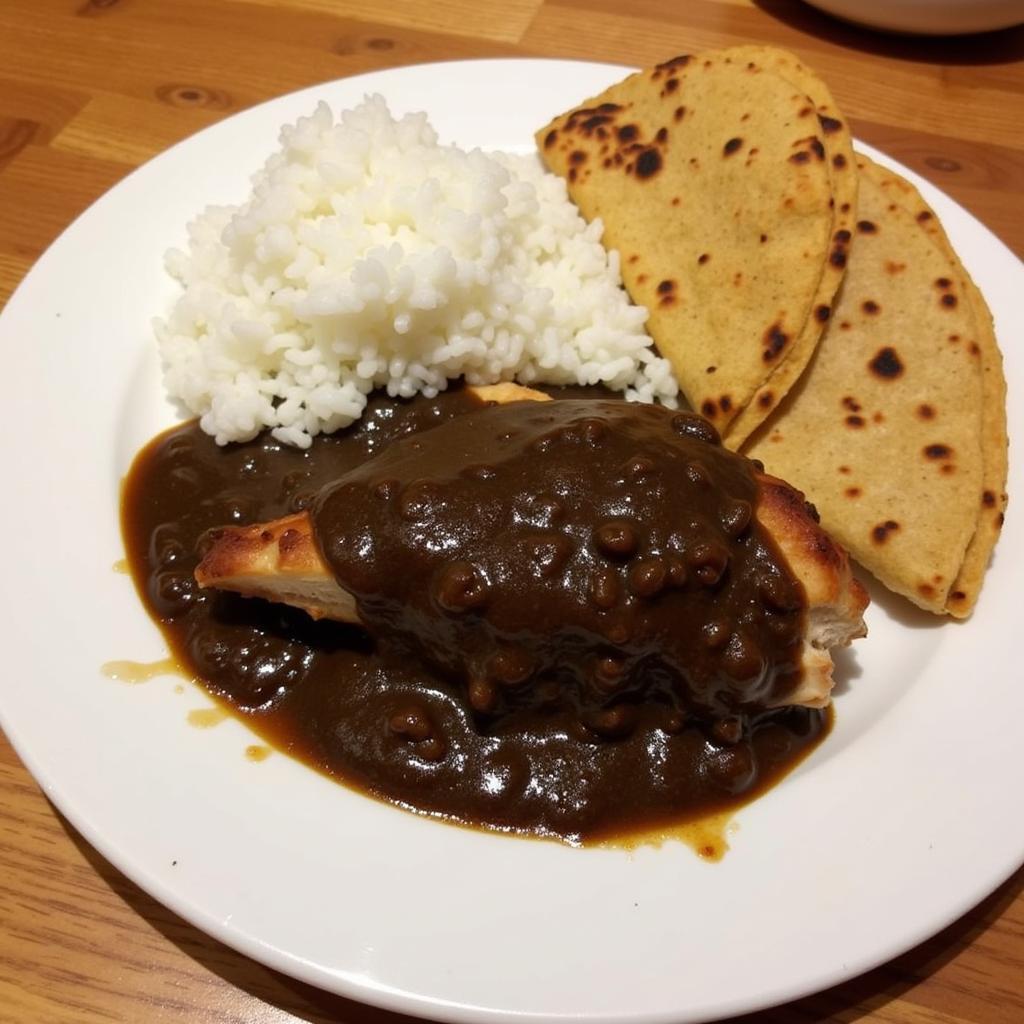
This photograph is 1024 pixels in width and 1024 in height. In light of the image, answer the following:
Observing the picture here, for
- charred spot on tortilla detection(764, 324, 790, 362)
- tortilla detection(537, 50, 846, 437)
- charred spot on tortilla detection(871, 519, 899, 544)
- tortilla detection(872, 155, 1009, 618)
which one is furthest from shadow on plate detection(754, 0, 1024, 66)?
charred spot on tortilla detection(871, 519, 899, 544)

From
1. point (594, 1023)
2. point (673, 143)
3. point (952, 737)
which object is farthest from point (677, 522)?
point (673, 143)

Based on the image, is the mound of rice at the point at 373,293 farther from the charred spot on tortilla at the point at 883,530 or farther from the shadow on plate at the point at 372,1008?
the shadow on plate at the point at 372,1008

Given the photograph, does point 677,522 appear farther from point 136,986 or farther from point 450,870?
point 136,986

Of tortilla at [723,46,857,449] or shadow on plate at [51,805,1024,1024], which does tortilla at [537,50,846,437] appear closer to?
tortilla at [723,46,857,449]

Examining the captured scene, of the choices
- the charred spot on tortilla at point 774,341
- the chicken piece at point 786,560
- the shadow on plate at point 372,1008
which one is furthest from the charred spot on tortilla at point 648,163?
the shadow on plate at point 372,1008

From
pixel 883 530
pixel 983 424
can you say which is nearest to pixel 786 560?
pixel 883 530
